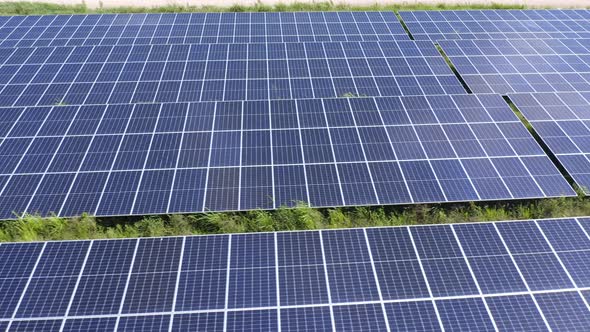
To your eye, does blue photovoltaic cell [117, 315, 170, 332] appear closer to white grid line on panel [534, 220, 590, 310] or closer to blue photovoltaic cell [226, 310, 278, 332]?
blue photovoltaic cell [226, 310, 278, 332]

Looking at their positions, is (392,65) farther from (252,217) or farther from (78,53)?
(78,53)

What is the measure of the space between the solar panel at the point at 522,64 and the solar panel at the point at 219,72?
1.33 meters

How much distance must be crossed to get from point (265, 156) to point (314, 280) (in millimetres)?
4802

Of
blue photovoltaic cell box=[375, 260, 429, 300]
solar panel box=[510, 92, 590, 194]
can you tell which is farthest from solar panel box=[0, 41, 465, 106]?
blue photovoltaic cell box=[375, 260, 429, 300]

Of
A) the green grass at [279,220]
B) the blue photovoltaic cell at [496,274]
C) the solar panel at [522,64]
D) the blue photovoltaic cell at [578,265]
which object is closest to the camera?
the blue photovoltaic cell at [496,274]

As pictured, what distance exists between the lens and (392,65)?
1862 centimetres

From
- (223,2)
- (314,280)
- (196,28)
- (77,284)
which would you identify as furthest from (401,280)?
(223,2)

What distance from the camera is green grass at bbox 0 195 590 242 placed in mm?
10539

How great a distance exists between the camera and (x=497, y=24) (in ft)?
79.4

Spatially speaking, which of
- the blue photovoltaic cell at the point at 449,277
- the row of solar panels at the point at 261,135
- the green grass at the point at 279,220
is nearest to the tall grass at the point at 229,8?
the row of solar panels at the point at 261,135

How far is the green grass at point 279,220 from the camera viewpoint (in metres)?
10.5

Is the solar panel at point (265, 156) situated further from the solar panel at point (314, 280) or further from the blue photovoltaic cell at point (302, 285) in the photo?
the blue photovoltaic cell at point (302, 285)

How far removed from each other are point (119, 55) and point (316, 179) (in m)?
14.2

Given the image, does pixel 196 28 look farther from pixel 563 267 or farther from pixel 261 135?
pixel 563 267
